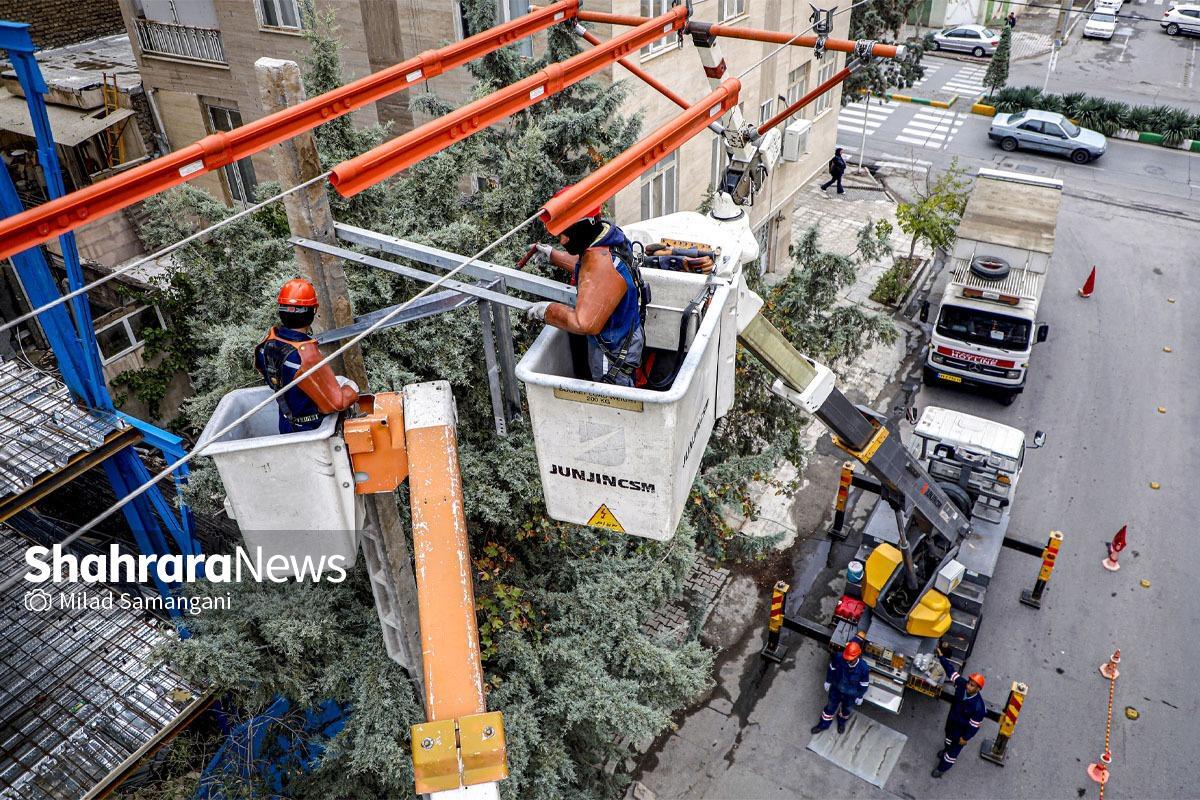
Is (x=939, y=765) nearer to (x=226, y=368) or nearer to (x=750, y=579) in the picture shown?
(x=750, y=579)

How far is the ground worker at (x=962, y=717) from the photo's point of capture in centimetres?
961

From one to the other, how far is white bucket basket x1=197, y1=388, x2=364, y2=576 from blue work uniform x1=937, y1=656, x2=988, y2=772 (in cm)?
785

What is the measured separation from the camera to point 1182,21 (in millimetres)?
39312

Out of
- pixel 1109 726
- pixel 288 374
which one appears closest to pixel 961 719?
pixel 1109 726

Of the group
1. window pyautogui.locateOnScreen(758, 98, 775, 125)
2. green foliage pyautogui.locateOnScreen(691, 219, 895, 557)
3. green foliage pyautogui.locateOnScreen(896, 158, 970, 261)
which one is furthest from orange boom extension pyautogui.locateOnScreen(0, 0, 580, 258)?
green foliage pyautogui.locateOnScreen(896, 158, 970, 261)

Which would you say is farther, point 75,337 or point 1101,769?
point 1101,769

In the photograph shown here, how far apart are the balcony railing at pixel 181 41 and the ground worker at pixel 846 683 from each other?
15.1 metres

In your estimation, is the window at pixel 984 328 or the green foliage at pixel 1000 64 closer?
the window at pixel 984 328

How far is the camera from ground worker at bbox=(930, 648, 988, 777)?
961cm

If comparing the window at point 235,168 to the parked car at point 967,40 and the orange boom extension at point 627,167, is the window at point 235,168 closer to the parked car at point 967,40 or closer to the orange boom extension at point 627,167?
the orange boom extension at point 627,167

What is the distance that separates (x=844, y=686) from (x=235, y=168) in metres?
14.8

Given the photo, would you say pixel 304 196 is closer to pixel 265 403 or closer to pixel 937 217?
pixel 265 403

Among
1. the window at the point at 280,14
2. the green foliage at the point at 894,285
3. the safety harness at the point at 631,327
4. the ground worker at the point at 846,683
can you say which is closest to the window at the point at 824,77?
the green foliage at the point at 894,285

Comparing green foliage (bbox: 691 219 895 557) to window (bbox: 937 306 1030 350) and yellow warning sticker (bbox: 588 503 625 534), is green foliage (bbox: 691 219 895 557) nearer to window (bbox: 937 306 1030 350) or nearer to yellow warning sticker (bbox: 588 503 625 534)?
window (bbox: 937 306 1030 350)
